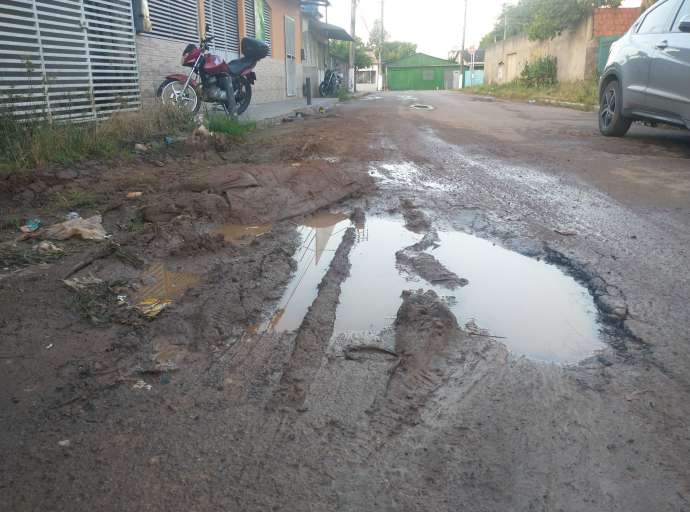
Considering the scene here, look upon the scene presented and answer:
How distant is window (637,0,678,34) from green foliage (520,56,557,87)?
17.6m

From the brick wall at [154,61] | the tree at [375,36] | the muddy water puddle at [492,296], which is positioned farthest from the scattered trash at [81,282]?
the tree at [375,36]

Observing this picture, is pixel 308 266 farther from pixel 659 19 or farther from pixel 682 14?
pixel 659 19

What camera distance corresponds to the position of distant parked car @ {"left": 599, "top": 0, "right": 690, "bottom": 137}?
21.3 ft

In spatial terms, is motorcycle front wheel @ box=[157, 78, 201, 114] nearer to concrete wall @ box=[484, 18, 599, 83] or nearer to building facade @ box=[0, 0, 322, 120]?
building facade @ box=[0, 0, 322, 120]

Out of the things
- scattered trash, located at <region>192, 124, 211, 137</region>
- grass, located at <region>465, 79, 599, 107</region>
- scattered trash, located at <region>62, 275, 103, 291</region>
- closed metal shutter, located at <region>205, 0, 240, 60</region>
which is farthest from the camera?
grass, located at <region>465, 79, 599, 107</region>

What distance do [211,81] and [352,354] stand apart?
8701 mm

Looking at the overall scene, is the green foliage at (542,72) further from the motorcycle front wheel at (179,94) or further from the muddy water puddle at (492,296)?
the muddy water puddle at (492,296)

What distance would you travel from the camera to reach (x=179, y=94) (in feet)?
30.0

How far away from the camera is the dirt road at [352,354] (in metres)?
1.59

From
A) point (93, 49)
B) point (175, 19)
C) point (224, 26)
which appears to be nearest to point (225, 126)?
point (93, 49)

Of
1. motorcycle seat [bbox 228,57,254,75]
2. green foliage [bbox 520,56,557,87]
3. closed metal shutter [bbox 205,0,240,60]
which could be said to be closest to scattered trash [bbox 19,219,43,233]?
motorcycle seat [bbox 228,57,254,75]

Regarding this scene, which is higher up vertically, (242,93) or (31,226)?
(242,93)

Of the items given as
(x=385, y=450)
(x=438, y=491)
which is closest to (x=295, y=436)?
(x=385, y=450)

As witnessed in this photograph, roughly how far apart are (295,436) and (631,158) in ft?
20.1
